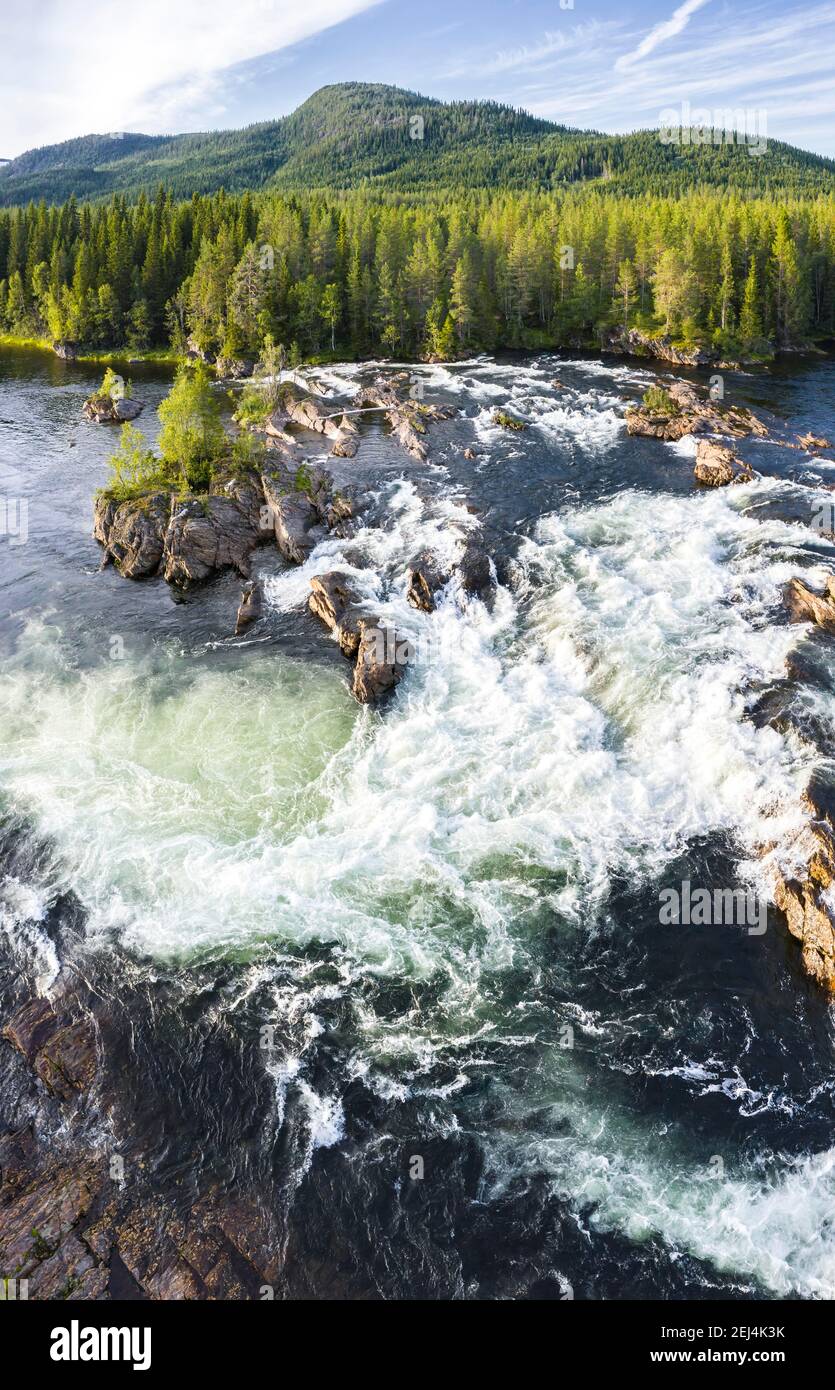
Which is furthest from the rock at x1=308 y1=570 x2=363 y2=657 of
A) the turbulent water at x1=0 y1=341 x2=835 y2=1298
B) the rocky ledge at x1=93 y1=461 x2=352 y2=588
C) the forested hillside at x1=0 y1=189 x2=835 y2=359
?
the forested hillside at x1=0 y1=189 x2=835 y2=359

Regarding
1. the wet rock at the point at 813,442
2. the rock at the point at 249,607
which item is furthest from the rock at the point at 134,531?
the wet rock at the point at 813,442

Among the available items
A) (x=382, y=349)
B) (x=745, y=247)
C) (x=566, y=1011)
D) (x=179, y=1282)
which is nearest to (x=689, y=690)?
(x=566, y=1011)

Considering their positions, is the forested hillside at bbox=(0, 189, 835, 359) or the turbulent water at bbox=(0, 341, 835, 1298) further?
the forested hillside at bbox=(0, 189, 835, 359)

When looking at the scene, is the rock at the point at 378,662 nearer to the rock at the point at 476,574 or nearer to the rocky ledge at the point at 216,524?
the rock at the point at 476,574

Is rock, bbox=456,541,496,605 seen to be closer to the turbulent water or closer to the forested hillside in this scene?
the turbulent water

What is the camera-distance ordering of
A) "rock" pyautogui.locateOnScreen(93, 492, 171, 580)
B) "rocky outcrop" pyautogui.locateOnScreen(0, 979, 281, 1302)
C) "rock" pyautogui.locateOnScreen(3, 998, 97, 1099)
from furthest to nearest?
"rock" pyautogui.locateOnScreen(93, 492, 171, 580), "rock" pyautogui.locateOnScreen(3, 998, 97, 1099), "rocky outcrop" pyautogui.locateOnScreen(0, 979, 281, 1302)

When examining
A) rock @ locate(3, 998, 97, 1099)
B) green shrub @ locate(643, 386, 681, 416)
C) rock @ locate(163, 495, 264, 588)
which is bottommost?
rock @ locate(3, 998, 97, 1099)

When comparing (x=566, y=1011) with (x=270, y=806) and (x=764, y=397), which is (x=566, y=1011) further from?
(x=764, y=397)
